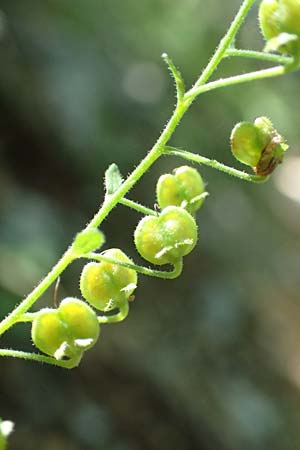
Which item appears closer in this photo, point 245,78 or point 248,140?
point 245,78

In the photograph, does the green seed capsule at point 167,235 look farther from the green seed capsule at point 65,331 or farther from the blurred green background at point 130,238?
the blurred green background at point 130,238

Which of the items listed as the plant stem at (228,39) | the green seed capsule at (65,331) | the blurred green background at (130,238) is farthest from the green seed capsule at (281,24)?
the blurred green background at (130,238)

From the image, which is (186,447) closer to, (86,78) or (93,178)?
(93,178)

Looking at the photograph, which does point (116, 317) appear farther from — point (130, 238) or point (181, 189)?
point (130, 238)

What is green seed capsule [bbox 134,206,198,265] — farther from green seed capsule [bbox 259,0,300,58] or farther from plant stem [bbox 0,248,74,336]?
green seed capsule [bbox 259,0,300,58]

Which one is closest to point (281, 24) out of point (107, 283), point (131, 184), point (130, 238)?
point (131, 184)

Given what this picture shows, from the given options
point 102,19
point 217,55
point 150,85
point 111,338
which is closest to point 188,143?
point 150,85
